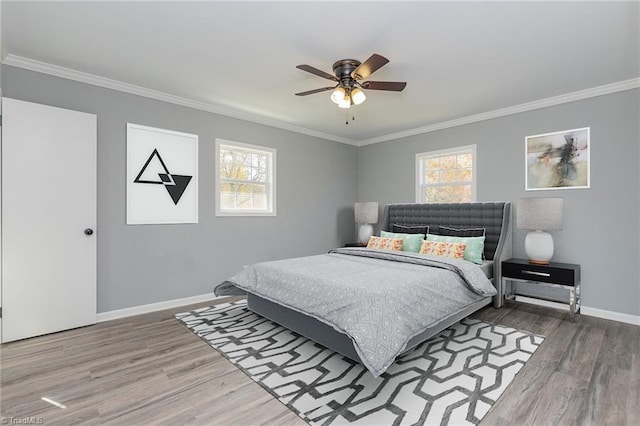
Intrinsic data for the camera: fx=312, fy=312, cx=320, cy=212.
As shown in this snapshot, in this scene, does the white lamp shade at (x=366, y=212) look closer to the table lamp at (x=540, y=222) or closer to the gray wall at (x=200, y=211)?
the gray wall at (x=200, y=211)

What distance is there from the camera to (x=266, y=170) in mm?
4938

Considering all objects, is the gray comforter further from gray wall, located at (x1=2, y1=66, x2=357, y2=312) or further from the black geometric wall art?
the black geometric wall art

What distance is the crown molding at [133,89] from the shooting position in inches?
118

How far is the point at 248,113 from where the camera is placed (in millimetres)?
4531

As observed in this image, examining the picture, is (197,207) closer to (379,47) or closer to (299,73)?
(299,73)

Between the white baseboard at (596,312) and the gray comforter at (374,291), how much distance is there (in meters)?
1.26

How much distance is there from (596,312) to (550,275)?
76 centimetres

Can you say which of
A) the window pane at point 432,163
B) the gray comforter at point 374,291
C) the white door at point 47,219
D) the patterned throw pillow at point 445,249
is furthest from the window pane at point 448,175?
the white door at point 47,219

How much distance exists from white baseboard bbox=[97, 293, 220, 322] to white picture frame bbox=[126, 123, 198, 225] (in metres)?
0.99

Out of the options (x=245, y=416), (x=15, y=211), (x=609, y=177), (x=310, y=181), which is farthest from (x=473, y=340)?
(x=15, y=211)

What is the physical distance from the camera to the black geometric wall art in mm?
3723

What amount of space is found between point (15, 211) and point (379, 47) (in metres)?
3.60

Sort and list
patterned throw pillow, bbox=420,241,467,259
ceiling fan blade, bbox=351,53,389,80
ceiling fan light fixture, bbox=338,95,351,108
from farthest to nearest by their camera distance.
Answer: patterned throw pillow, bbox=420,241,467,259
ceiling fan light fixture, bbox=338,95,351,108
ceiling fan blade, bbox=351,53,389,80

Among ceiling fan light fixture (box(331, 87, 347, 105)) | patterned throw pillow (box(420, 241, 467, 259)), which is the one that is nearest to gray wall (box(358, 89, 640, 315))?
patterned throw pillow (box(420, 241, 467, 259))
